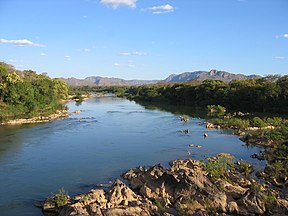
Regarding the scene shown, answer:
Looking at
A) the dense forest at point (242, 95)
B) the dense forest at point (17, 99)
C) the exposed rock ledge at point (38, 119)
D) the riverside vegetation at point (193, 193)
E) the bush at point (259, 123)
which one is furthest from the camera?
the dense forest at point (242, 95)

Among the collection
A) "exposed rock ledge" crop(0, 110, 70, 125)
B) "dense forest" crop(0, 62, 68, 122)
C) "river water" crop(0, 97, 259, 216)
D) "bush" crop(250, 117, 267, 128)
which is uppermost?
"dense forest" crop(0, 62, 68, 122)

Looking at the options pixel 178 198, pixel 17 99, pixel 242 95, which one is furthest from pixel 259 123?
pixel 17 99

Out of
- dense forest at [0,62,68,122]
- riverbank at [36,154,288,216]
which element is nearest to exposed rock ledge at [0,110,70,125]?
dense forest at [0,62,68,122]

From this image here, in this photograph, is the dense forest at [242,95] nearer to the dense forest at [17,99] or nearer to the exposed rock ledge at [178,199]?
the dense forest at [17,99]

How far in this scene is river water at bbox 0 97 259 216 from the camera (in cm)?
1430

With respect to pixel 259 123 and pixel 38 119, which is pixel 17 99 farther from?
pixel 259 123

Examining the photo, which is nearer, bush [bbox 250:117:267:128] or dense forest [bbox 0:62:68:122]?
bush [bbox 250:117:267:128]

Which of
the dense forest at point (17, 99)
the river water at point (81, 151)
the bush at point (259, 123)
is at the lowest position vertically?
the river water at point (81, 151)

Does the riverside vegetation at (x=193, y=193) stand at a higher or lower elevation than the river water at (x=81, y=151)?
higher

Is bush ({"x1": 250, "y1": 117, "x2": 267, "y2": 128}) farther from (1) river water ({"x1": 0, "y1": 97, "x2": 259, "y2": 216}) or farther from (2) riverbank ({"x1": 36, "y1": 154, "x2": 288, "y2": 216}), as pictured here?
(2) riverbank ({"x1": 36, "y1": 154, "x2": 288, "y2": 216})

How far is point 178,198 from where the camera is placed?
12.0 m

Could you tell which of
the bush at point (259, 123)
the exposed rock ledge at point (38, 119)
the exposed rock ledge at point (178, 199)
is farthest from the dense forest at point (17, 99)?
the exposed rock ledge at point (178, 199)

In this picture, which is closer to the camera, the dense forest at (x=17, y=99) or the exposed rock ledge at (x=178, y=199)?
the exposed rock ledge at (x=178, y=199)

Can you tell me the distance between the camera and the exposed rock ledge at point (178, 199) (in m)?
10.9
